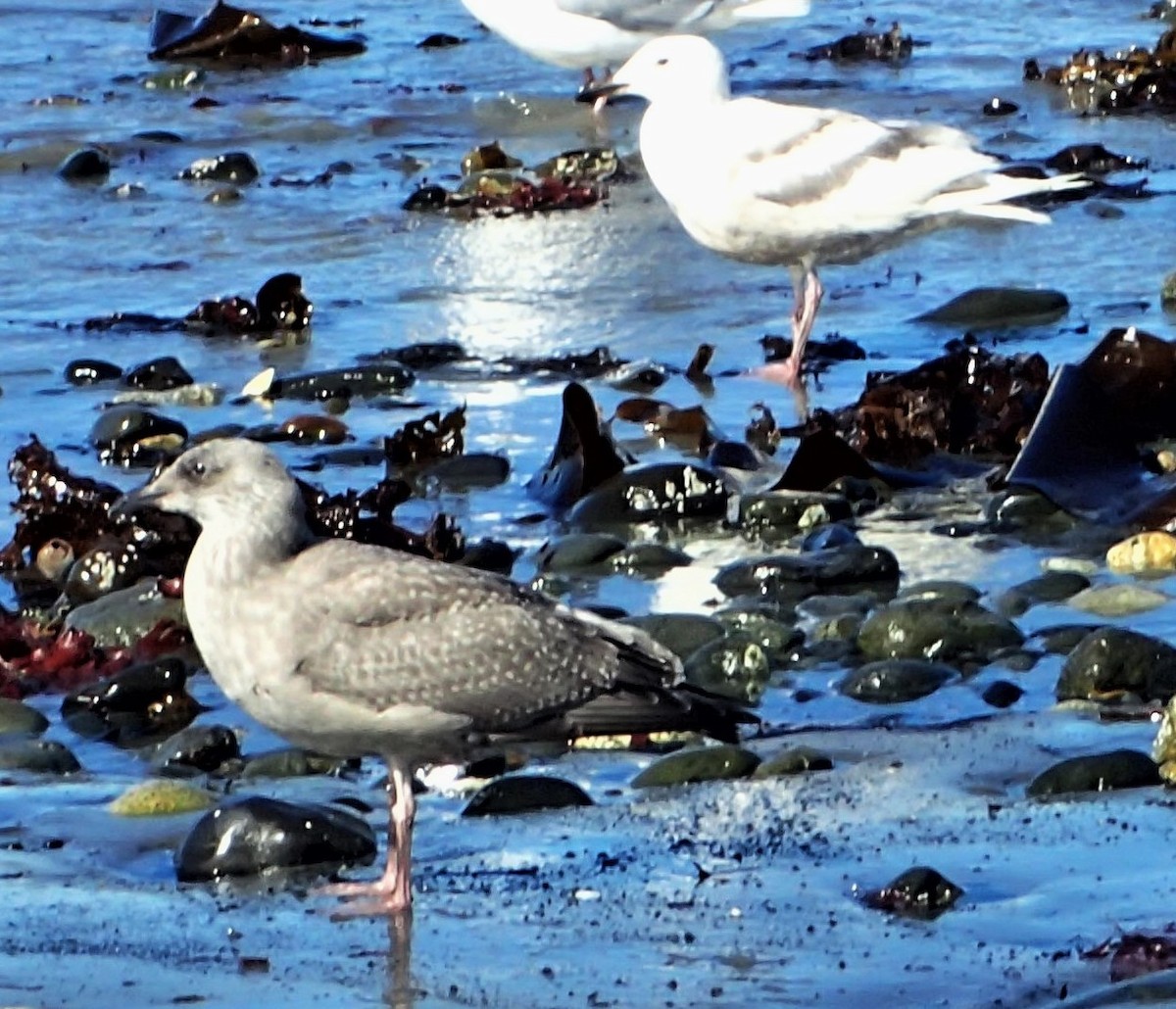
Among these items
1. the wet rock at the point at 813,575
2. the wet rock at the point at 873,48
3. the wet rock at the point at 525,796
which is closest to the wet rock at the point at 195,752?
the wet rock at the point at 525,796

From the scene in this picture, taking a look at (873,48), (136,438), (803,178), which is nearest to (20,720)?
(136,438)

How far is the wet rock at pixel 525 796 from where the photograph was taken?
507 cm

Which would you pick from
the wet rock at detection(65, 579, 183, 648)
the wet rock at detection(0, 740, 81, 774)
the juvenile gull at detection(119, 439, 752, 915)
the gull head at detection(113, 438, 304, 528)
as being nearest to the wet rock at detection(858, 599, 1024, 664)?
the juvenile gull at detection(119, 439, 752, 915)

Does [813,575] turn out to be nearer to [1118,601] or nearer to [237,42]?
[1118,601]

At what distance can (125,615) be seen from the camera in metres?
6.33

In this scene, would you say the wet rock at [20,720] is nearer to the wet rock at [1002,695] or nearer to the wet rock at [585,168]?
the wet rock at [1002,695]

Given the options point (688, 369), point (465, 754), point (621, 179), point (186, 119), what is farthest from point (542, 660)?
point (186, 119)

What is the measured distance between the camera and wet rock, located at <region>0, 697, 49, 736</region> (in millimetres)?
5699

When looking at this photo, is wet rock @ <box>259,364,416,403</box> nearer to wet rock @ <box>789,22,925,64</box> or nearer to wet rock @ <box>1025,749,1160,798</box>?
wet rock @ <box>1025,749,1160,798</box>

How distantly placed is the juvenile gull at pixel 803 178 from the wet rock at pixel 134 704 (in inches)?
133

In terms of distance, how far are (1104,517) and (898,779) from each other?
194 cm

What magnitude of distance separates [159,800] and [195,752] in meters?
0.39

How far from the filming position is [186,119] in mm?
12781

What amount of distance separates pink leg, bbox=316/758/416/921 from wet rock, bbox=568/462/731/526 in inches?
84.1
